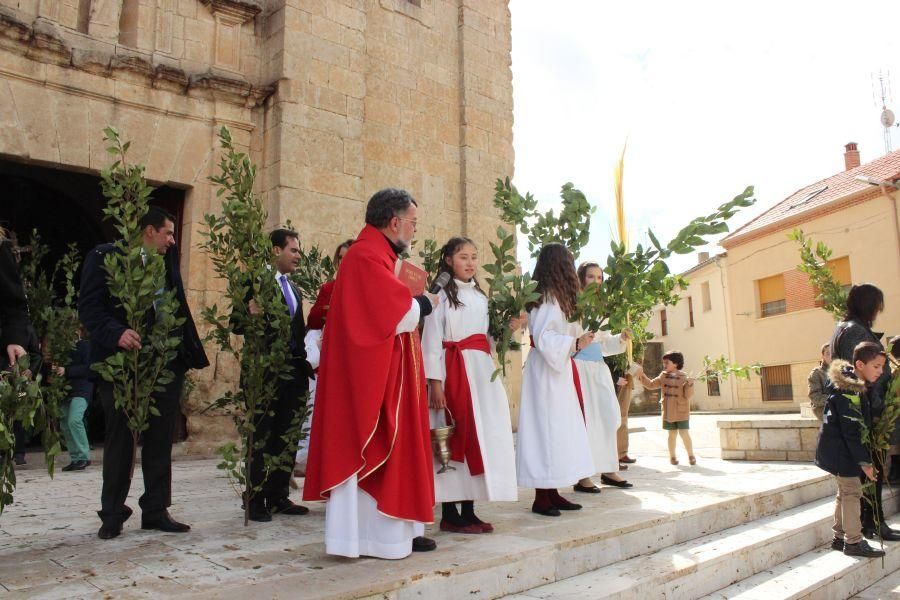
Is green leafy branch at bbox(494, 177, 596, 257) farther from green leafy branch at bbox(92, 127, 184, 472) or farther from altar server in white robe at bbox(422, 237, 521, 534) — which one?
green leafy branch at bbox(92, 127, 184, 472)

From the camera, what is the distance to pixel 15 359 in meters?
2.77

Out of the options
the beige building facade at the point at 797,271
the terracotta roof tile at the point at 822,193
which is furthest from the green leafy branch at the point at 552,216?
the terracotta roof tile at the point at 822,193

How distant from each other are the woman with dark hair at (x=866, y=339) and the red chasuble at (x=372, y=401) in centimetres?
321

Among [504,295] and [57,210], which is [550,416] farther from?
[57,210]

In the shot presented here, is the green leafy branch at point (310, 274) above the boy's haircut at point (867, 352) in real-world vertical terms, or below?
above

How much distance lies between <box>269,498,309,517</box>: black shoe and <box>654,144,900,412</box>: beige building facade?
56.9 ft

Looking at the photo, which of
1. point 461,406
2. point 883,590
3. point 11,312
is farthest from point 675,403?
point 11,312

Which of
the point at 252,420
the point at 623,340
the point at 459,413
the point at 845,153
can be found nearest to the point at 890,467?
the point at 623,340

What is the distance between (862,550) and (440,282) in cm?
310

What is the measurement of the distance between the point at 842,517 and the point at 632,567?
185 centimetres

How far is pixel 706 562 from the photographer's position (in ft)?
11.3

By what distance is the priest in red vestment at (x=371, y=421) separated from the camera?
9.77 ft

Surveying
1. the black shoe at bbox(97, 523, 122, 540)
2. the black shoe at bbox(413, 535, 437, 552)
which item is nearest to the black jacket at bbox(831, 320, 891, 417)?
the black shoe at bbox(413, 535, 437, 552)

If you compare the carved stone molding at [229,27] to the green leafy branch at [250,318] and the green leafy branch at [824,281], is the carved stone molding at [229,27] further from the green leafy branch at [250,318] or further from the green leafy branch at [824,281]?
the green leafy branch at [824,281]
